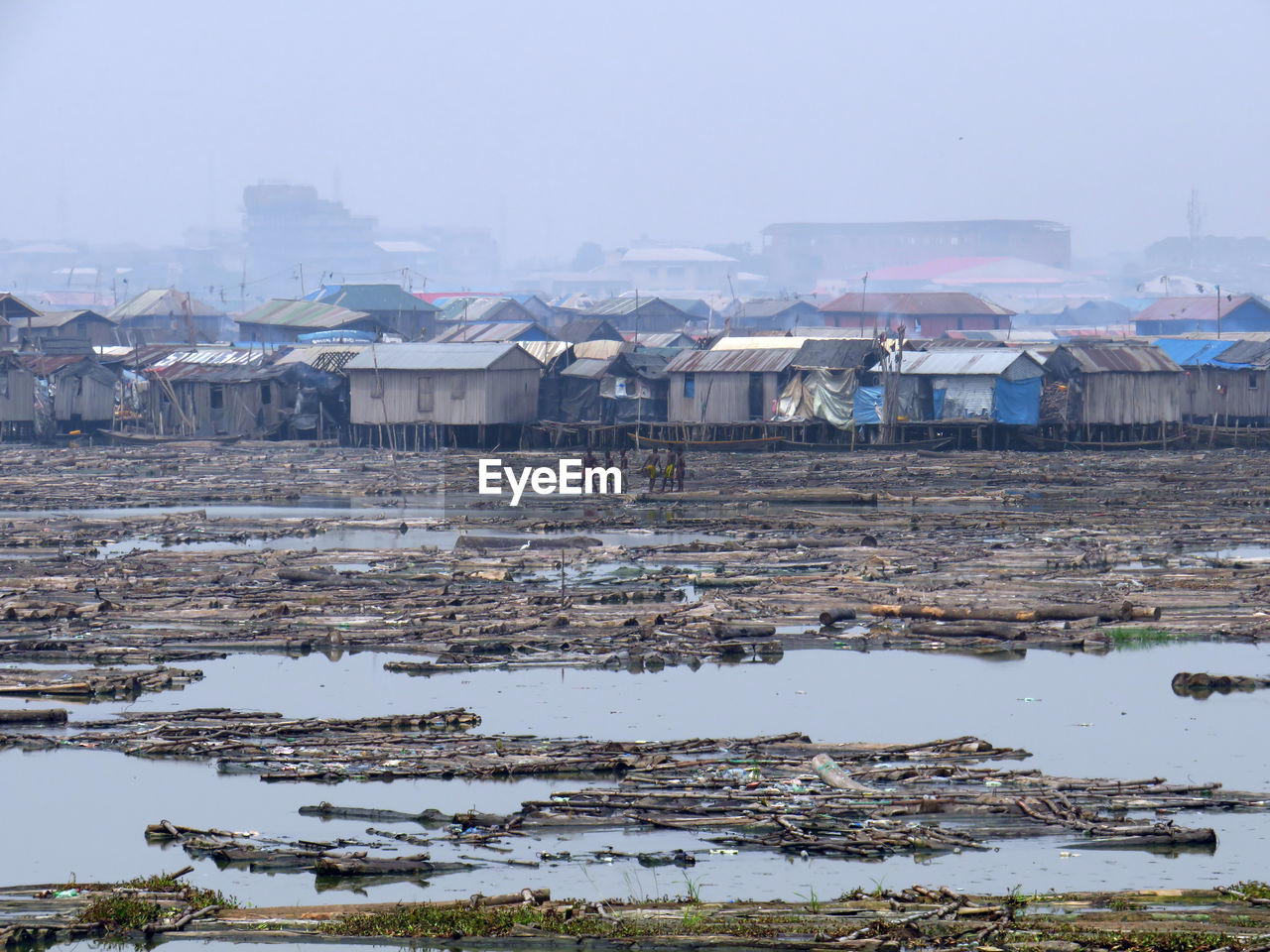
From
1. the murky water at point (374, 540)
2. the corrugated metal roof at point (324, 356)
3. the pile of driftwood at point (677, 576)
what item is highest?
the corrugated metal roof at point (324, 356)

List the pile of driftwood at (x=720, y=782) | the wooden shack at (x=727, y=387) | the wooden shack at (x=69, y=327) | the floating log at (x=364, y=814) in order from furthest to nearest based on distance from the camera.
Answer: the wooden shack at (x=69, y=327) < the wooden shack at (x=727, y=387) < the floating log at (x=364, y=814) < the pile of driftwood at (x=720, y=782)

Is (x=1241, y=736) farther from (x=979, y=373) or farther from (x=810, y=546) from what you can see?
(x=979, y=373)

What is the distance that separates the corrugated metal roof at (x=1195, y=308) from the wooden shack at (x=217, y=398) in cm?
4718

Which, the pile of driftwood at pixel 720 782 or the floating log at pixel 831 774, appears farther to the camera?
the floating log at pixel 831 774

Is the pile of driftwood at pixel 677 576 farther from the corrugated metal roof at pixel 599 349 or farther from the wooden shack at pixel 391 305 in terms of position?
the wooden shack at pixel 391 305

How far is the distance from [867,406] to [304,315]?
108 ft

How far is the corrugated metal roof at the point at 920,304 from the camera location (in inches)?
3398

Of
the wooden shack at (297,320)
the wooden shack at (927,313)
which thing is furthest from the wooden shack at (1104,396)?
the wooden shack at (927,313)

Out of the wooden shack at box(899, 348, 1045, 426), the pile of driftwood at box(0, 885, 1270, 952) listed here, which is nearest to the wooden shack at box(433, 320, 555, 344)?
the wooden shack at box(899, 348, 1045, 426)

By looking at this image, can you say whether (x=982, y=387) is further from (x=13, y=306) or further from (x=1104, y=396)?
(x=13, y=306)

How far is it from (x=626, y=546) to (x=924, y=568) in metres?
5.34

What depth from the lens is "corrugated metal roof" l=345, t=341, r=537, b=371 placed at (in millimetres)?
47719

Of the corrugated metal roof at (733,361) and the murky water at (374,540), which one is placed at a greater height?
the corrugated metal roof at (733,361)

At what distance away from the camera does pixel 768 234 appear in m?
192
